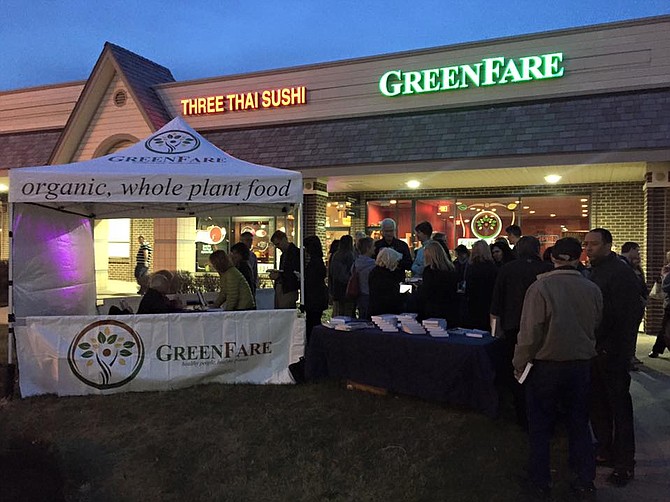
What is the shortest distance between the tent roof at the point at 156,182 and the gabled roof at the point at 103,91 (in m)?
8.45

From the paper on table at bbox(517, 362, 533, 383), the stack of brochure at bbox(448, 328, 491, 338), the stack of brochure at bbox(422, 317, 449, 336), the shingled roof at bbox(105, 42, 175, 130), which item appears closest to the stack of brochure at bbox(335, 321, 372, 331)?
the stack of brochure at bbox(422, 317, 449, 336)

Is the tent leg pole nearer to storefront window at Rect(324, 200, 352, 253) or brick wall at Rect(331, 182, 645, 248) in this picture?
storefront window at Rect(324, 200, 352, 253)

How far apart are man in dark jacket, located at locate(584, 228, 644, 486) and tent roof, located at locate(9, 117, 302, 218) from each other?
10.8 ft

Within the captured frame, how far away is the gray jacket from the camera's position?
371cm

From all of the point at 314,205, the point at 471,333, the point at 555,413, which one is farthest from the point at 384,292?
the point at 314,205

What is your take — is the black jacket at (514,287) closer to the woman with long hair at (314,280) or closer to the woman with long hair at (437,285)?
the woman with long hair at (437,285)

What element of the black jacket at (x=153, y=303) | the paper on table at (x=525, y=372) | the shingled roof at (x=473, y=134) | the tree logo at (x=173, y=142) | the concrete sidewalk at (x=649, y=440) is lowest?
the concrete sidewalk at (x=649, y=440)

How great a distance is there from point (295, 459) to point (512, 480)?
1.62 metres

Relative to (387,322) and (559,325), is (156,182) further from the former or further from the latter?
(559,325)

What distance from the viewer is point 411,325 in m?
5.62

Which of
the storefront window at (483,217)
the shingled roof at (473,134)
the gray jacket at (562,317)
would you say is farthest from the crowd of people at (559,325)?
the storefront window at (483,217)

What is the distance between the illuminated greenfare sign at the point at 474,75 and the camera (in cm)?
1136

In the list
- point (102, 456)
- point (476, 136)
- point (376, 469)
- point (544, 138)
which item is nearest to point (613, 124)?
point (544, 138)

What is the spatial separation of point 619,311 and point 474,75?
29.2ft
